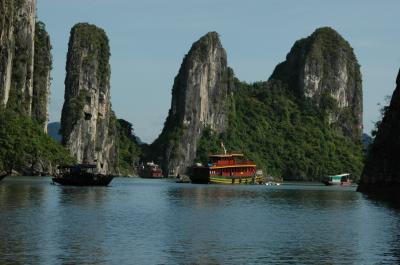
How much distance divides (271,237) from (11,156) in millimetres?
112063

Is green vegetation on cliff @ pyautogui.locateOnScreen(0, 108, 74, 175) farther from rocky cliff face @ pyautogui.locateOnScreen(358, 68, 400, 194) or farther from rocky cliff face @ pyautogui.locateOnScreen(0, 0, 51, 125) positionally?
rocky cliff face @ pyautogui.locateOnScreen(358, 68, 400, 194)

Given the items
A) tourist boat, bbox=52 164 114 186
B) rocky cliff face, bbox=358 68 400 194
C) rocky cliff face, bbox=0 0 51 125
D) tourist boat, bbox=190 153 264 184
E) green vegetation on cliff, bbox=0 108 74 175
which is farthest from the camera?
rocky cliff face, bbox=0 0 51 125

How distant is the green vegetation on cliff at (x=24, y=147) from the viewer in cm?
14438

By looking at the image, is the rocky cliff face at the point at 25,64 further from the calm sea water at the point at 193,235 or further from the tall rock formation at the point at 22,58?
the calm sea water at the point at 193,235

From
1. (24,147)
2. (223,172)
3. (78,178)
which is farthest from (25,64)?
(78,178)

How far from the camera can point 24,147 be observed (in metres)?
151

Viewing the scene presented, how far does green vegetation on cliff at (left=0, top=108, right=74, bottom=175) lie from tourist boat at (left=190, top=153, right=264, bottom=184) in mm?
31595

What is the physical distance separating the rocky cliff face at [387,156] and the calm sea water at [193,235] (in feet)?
62.0

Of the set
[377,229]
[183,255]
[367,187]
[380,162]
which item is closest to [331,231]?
[377,229]

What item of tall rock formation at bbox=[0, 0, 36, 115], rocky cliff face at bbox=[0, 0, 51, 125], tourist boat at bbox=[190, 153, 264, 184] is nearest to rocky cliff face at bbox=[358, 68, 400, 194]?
tourist boat at bbox=[190, 153, 264, 184]

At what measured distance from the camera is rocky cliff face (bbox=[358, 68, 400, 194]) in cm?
8088

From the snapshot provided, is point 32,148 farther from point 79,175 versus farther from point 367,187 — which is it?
point 367,187

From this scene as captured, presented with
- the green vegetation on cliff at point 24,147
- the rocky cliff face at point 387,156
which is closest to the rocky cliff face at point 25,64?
the green vegetation on cliff at point 24,147

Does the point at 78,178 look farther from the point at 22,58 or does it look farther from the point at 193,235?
the point at 22,58
